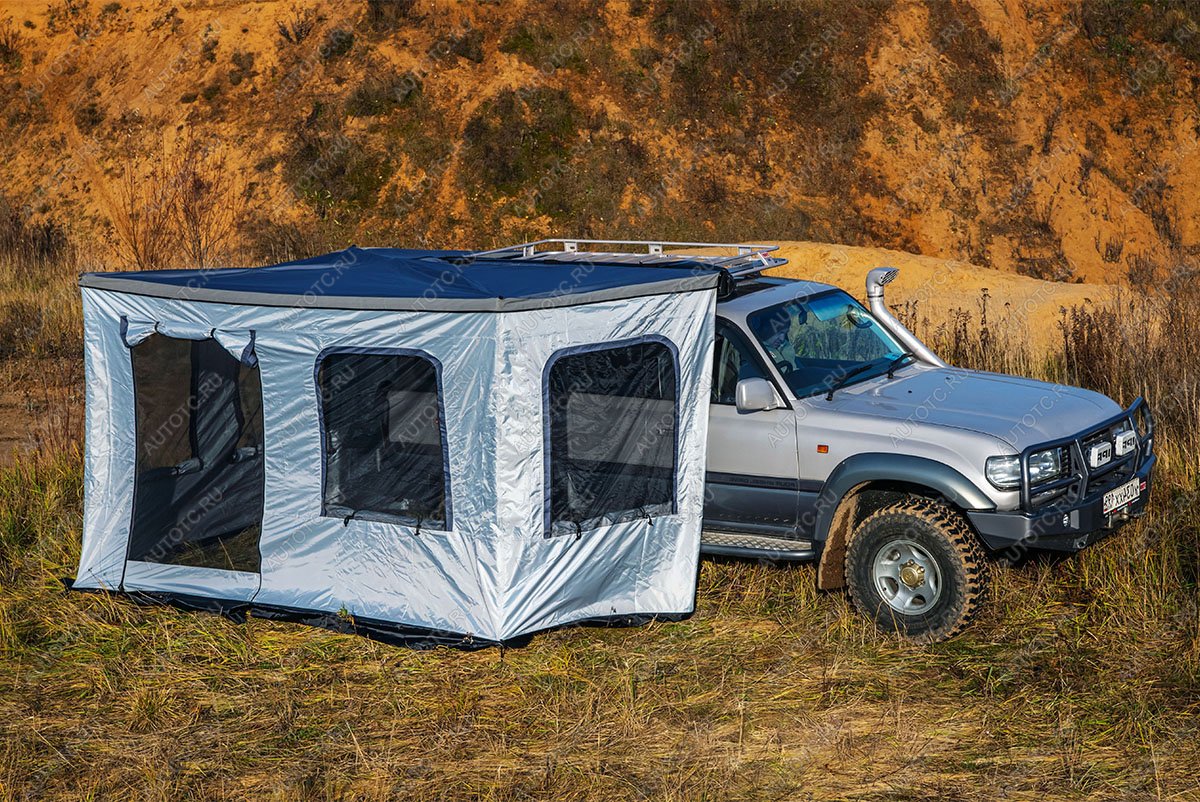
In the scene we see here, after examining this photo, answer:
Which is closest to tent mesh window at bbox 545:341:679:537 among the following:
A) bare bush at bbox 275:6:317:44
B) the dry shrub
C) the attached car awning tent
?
the attached car awning tent

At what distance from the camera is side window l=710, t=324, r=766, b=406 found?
7.32 m

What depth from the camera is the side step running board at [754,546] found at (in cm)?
710

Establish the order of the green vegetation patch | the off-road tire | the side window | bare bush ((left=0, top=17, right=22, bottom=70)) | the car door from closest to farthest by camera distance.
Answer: the off-road tire < the car door < the side window < the green vegetation patch < bare bush ((left=0, top=17, right=22, bottom=70))

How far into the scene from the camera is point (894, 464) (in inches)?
263

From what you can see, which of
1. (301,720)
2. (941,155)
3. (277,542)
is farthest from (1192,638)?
(941,155)

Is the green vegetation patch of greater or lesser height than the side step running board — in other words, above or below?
above

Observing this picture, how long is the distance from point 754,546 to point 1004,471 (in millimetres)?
1514

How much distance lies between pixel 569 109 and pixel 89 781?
23.3m

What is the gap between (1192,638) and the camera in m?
6.42

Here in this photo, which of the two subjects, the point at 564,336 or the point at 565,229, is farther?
the point at 565,229

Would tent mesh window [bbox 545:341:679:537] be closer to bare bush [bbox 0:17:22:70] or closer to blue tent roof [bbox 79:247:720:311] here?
blue tent roof [bbox 79:247:720:311]

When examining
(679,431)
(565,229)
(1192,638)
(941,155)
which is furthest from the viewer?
(941,155)

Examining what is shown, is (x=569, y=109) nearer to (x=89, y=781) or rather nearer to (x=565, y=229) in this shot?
(x=565, y=229)

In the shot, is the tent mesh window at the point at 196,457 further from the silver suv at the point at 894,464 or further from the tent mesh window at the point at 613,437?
the silver suv at the point at 894,464
